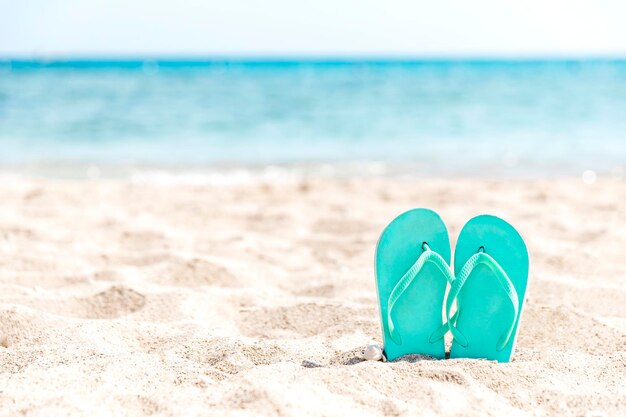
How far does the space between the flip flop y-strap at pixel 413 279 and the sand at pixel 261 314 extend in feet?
0.29

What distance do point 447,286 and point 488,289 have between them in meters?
0.12

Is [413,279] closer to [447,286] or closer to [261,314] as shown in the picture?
[447,286]

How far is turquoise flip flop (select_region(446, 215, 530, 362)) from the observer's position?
1.74 meters

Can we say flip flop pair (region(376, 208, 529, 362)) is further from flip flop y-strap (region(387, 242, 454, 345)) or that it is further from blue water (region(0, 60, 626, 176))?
blue water (region(0, 60, 626, 176))

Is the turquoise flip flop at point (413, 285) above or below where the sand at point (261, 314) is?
above

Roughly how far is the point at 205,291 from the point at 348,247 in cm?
90

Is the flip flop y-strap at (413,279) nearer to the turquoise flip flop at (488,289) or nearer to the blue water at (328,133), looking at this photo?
the turquoise flip flop at (488,289)

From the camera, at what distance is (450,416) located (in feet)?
4.67

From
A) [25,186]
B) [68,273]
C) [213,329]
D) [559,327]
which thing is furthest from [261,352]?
[25,186]

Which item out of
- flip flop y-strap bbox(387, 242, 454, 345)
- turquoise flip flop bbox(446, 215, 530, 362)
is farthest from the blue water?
flip flop y-strap bbox(387, 242, 454, 345)

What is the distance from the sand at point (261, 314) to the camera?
4.94ft

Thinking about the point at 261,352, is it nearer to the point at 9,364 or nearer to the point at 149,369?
the point at 149,369

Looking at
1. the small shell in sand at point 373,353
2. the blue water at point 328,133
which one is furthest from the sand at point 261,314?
the blue water at point 328,133

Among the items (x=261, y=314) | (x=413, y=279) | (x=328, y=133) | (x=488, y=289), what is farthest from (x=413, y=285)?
(x=328, y=133)
